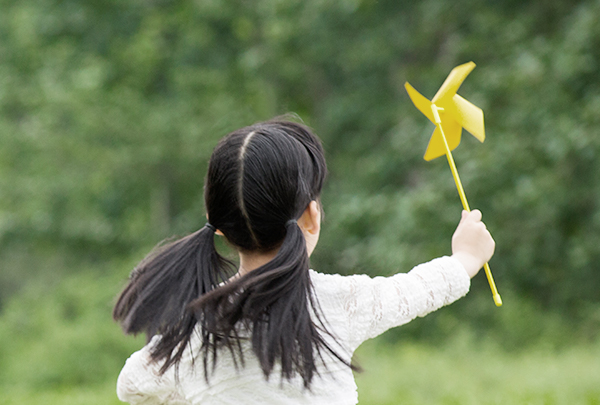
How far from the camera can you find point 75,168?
10.1 m

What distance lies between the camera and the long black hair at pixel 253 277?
1.37 m

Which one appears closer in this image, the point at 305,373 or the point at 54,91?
the point at 305,373

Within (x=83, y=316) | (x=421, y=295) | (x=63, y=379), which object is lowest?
(x=421, y=295)

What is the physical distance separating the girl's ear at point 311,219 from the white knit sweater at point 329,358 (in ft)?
0.31

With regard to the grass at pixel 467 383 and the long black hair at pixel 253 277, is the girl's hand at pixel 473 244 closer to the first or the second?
the long black hair at pixel 253 277

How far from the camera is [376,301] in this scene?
1.43 m

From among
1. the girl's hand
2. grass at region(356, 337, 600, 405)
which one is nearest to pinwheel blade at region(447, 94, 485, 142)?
the girl's hand

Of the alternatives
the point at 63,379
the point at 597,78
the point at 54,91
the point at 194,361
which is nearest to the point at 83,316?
the point at 63,379

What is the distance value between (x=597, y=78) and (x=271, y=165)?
526 centimetres

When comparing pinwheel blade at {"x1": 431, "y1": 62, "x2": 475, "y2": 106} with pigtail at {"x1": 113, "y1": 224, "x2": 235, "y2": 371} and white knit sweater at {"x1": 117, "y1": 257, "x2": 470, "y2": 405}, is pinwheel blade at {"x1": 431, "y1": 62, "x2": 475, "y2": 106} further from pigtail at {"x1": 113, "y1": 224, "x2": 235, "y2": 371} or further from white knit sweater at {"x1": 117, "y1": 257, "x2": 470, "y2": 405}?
pigtail at {"x1": 113, "y1": 224, "x2": 235, "y2": 371}

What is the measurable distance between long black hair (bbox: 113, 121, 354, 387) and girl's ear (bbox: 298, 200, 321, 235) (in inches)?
0.9

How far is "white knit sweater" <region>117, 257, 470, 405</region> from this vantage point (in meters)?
1.40

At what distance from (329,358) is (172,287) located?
1.20 feet

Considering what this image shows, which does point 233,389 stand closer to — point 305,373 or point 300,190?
point 305,373
